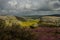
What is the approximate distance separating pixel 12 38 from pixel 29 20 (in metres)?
11.9

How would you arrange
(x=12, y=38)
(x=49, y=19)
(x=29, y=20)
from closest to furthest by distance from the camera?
1. (x=12, y=38)
2. (x=29, y=20)
3. (x=49, y=19)

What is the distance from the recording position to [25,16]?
77.5 ft

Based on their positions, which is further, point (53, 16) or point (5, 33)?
point (53, 16)

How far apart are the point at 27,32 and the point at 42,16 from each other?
43.0ft

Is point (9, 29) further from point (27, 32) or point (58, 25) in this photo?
point (58, 25)

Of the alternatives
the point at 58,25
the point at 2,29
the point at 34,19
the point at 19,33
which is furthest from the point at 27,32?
the point at 34,19

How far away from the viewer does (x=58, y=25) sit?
21.3 metres

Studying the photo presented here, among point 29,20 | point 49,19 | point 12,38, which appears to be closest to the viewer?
point 12,38

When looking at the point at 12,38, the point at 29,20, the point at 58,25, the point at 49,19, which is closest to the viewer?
the point at 12,38

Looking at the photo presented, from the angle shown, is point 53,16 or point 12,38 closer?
point 12,38

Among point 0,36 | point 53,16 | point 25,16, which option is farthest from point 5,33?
point 53,16

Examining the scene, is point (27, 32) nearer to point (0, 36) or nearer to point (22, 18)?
point (0, 36)

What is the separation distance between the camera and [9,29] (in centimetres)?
1177

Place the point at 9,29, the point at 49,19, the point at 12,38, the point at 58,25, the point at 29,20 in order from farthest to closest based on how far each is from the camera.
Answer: the point at 49,19 < the point at 29,20 < the point at 58,25 < the point at 9,29 < the point at 12,38
